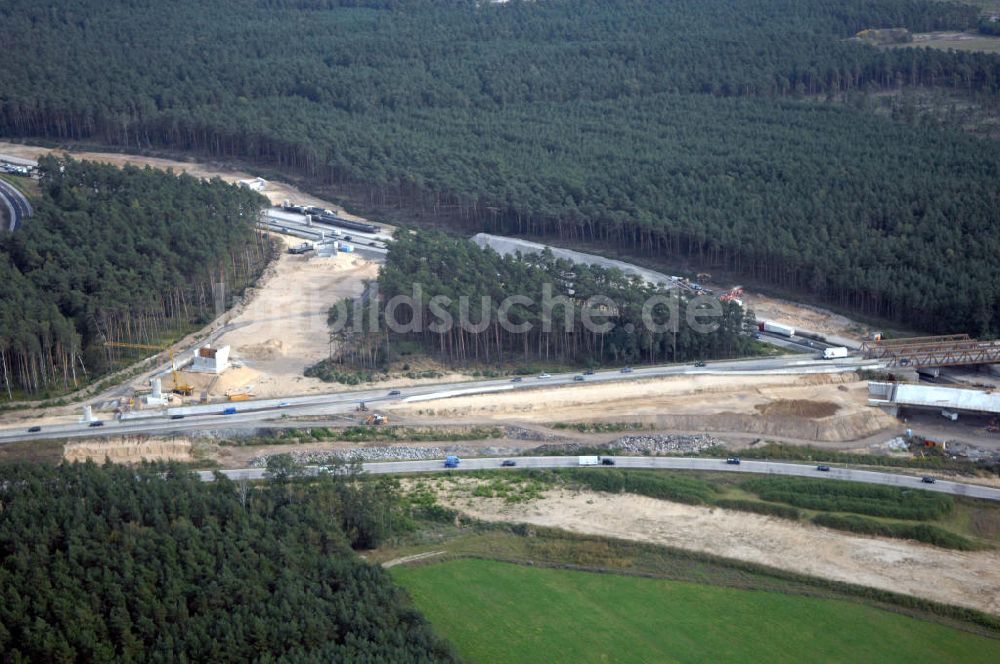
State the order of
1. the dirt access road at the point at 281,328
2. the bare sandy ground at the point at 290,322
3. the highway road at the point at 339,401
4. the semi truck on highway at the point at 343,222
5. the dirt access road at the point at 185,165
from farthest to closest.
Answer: the dirt access road at the point at 185,165 < the semi truck on highway at the point at 343,222 < the bare sandy ground at the point at 290,322 < the dirt access road at the point at 281,328 < the highway road at the point at 339,401

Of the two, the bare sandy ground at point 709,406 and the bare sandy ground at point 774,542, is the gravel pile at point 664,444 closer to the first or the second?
the bare sandy ground at point 709,406

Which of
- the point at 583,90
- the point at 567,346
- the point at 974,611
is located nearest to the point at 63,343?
the point at 567,346

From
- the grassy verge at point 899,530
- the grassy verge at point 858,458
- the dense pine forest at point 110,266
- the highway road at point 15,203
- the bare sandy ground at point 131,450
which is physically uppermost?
the highway road at point 15,203

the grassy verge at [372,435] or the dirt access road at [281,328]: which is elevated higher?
the dirt access road at [281,328]

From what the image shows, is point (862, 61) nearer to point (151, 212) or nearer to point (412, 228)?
point (412, 228)

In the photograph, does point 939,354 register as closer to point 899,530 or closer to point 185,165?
point 899,530
